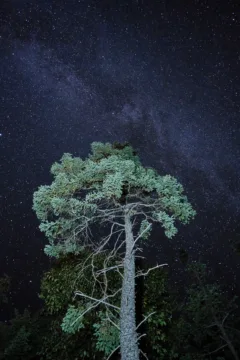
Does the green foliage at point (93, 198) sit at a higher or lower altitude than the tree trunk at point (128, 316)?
higher

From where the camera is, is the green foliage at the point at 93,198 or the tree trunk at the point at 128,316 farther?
the green foliage at the point at 93,198

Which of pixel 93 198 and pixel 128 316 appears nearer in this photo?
pixel 128 316

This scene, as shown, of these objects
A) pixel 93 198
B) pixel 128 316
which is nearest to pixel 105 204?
pixel 93 198

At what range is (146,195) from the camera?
1018cm

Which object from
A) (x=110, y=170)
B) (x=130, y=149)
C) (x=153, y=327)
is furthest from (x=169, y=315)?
(x=130, y=149)

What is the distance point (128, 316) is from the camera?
23.0ft

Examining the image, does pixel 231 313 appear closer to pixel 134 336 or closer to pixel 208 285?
pixel 208 285

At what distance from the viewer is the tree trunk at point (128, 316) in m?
6.61

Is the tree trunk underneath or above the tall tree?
underneath

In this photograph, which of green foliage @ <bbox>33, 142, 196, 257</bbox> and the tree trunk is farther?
green foliage @ <bbox>33, 142, 196, 257</bbox>

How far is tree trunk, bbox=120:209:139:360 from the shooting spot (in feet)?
21.7

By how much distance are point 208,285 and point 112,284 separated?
11228 millimetres

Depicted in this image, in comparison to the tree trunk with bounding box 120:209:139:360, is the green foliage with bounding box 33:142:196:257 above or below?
above

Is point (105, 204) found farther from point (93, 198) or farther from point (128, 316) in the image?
point (128, 316)
